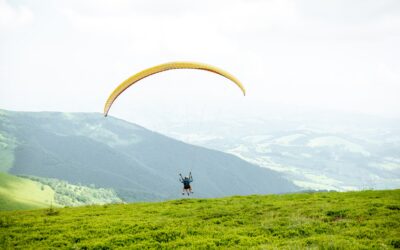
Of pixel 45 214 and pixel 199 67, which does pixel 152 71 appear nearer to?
→ pixel 199 67

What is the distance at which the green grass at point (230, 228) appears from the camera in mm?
15242

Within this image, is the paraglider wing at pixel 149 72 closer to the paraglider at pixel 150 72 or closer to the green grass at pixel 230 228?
the paraglider at pixel 150 72

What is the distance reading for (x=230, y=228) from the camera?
731 inches

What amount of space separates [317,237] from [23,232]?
54.2 feet

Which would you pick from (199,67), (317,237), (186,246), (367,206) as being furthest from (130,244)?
(367,206)

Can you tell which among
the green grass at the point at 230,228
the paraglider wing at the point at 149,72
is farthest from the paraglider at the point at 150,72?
the green grass at the point at 230,228

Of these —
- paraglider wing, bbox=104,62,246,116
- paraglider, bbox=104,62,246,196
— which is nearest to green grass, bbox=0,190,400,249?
paraglider, bbox=104,62,246,196

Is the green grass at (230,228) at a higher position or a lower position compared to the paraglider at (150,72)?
lower

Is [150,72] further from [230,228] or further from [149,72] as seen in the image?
[230,228]

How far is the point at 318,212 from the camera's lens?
810 inches

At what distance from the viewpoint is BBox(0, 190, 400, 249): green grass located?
15242 millimetres

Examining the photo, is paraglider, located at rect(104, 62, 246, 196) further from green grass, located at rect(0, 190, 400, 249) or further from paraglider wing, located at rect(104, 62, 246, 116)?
green grass, located at rect(0, 190, 400, 249)

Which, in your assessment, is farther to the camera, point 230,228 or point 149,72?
point 149,72

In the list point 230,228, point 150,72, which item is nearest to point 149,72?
point 150,72
